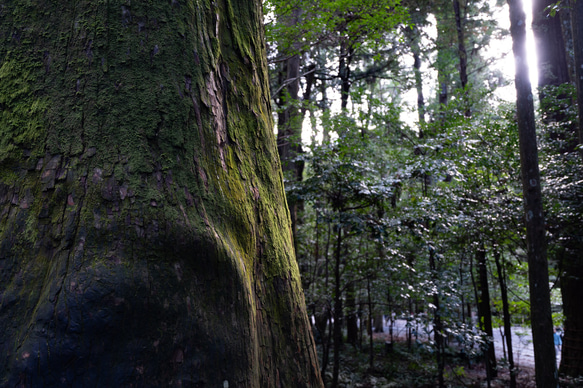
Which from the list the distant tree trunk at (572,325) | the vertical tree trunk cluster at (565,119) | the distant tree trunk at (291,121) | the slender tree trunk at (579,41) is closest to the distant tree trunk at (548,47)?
the vertical tree trunk cluster at (565,119)

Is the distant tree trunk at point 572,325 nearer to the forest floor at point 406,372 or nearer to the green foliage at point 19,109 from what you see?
the forest floor at point 406,372

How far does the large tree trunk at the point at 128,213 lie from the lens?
3.73 feet

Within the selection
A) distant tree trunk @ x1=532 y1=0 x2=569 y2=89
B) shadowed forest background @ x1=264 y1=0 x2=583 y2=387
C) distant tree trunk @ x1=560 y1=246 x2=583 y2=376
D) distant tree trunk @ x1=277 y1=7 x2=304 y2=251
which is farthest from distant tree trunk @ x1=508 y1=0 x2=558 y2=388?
distant tree trunk @ x1=532 y1=0 x2=569 y2=89

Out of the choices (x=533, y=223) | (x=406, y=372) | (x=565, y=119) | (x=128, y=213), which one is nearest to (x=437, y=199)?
(x=533, y=223)

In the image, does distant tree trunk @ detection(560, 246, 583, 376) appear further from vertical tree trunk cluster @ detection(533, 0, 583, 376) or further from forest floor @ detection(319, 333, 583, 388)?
forest floor @ detection(319, 333, 583, 388)

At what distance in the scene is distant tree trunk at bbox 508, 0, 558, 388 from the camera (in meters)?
4.48

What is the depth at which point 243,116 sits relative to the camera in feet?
5.90

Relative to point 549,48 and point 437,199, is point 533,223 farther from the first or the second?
point 549,48

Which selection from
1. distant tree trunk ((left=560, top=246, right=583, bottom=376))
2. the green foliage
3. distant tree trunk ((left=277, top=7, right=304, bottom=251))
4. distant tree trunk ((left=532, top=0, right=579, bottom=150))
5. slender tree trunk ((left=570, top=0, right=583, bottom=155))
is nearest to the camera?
the green foliage

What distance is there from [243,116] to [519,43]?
469 cm

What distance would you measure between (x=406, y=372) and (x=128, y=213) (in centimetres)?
881

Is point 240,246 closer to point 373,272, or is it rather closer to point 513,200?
→ point 373,272

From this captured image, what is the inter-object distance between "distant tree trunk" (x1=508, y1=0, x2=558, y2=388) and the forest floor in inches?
72.5

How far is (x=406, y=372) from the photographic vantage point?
8336mm
